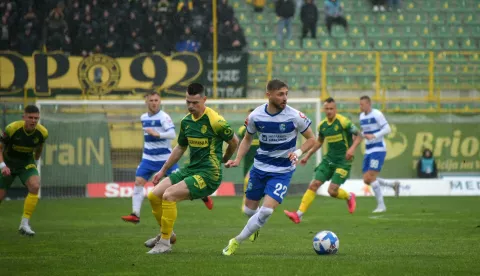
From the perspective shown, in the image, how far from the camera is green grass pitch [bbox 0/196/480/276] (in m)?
9.42

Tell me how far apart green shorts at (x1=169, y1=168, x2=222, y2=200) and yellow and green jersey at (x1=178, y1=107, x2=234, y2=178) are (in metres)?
0.06

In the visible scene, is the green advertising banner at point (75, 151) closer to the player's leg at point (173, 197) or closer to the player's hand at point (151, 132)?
the player's hand at point (151, 132)

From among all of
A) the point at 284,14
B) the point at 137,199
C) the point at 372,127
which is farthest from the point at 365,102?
the point at 284,14

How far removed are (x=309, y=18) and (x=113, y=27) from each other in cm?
722

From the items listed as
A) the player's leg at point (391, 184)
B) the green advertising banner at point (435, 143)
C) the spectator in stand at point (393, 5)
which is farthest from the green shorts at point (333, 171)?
the spectator in stand at point (393, 5)

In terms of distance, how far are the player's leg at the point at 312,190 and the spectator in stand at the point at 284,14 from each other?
50.2ft

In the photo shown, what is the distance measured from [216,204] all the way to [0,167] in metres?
9.48

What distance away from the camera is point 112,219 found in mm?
17750

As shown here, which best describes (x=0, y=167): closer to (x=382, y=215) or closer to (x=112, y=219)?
(x=112, y=219)

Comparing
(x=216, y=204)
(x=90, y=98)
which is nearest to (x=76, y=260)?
(x=216, y=204)

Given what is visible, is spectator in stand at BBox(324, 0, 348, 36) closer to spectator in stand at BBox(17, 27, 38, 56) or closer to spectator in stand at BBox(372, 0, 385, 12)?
spectator in stand at BBox(372, 0, 385, 12)

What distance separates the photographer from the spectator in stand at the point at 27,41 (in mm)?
28469

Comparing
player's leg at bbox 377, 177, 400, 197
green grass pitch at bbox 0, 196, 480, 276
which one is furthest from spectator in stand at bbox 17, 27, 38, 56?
player's leg at bbox 377, 177, 400, 197

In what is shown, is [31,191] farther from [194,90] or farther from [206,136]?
[194,90]
